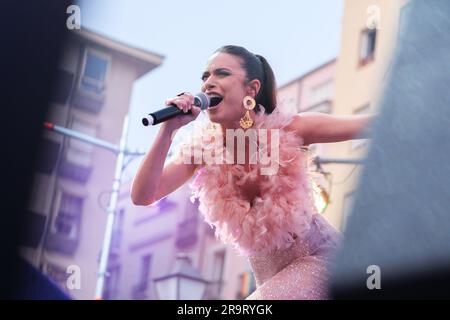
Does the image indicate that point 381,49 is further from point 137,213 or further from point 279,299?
point 137,213

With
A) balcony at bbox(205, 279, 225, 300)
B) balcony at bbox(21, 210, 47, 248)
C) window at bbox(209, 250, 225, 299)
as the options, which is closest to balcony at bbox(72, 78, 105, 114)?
balcony at bbox(21, 210, 47, 248)

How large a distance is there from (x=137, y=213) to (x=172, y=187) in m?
3.98

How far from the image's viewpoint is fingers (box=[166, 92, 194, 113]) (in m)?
1.65

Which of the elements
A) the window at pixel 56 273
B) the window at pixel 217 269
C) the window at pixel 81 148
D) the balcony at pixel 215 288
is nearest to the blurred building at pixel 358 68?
the window at pixel 81 148

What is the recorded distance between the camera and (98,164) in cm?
478

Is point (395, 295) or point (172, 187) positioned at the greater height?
point (172, 187)

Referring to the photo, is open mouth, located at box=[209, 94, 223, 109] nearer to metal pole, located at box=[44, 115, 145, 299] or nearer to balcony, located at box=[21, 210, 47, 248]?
metal pole, located at box=[44, 115, 145, 299]

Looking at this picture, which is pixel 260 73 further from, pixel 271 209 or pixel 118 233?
pixel 118 233

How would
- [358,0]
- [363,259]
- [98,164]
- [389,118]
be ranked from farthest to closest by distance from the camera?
1. [98,164]
2. [358,0]
3. [389,118]
4. [363,259]

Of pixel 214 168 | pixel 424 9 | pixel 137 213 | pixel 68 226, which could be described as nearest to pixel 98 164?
pixel 68 226

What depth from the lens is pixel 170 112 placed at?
1.64m

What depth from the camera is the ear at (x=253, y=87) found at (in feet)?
6.19

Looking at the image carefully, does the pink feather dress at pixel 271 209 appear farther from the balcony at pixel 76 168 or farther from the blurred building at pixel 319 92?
the balcony at pixel 76 168

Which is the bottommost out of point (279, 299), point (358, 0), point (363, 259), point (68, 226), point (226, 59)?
point (279, 299)
